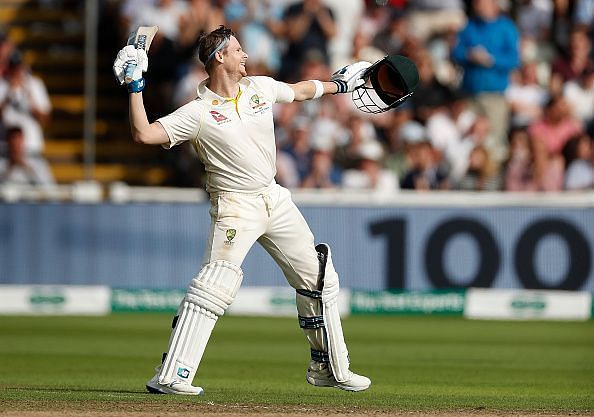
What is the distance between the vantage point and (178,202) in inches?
533

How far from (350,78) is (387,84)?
0.22m

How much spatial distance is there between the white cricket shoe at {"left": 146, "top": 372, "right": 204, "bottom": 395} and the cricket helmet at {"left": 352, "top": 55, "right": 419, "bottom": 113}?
190cm

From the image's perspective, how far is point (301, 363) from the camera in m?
9.69

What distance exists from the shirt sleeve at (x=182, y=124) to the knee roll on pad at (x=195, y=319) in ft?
2.25

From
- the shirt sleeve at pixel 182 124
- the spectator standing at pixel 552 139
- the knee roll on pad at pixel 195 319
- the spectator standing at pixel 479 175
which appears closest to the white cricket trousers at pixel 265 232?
the knee roll on pad at pixel 195 319

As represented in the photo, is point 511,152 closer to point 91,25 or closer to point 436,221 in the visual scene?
point 436,221

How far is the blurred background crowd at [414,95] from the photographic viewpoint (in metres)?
14.0

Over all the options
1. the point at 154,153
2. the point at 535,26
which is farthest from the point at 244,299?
the point at 535,26

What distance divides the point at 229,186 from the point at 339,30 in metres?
8.80

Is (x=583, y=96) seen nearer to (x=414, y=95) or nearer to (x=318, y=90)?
(x=414, y=95)

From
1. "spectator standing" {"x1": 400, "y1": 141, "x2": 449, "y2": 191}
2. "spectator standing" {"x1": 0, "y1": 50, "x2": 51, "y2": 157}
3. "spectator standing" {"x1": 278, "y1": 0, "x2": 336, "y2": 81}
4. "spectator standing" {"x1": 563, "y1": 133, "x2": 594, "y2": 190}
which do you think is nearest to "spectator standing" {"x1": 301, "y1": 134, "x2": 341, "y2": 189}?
"spectator standing" {"x1": 400, "y1": 141, "x2": 449, "y2": 191}

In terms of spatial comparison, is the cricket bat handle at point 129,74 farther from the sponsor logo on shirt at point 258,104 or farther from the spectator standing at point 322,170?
the spectator standing at point 322,170

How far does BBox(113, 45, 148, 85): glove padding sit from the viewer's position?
6.68 m

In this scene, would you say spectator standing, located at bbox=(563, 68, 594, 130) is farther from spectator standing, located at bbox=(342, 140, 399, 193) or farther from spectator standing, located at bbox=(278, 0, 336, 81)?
spectator standing, located at bbox=(278, 0, 336, 81)
